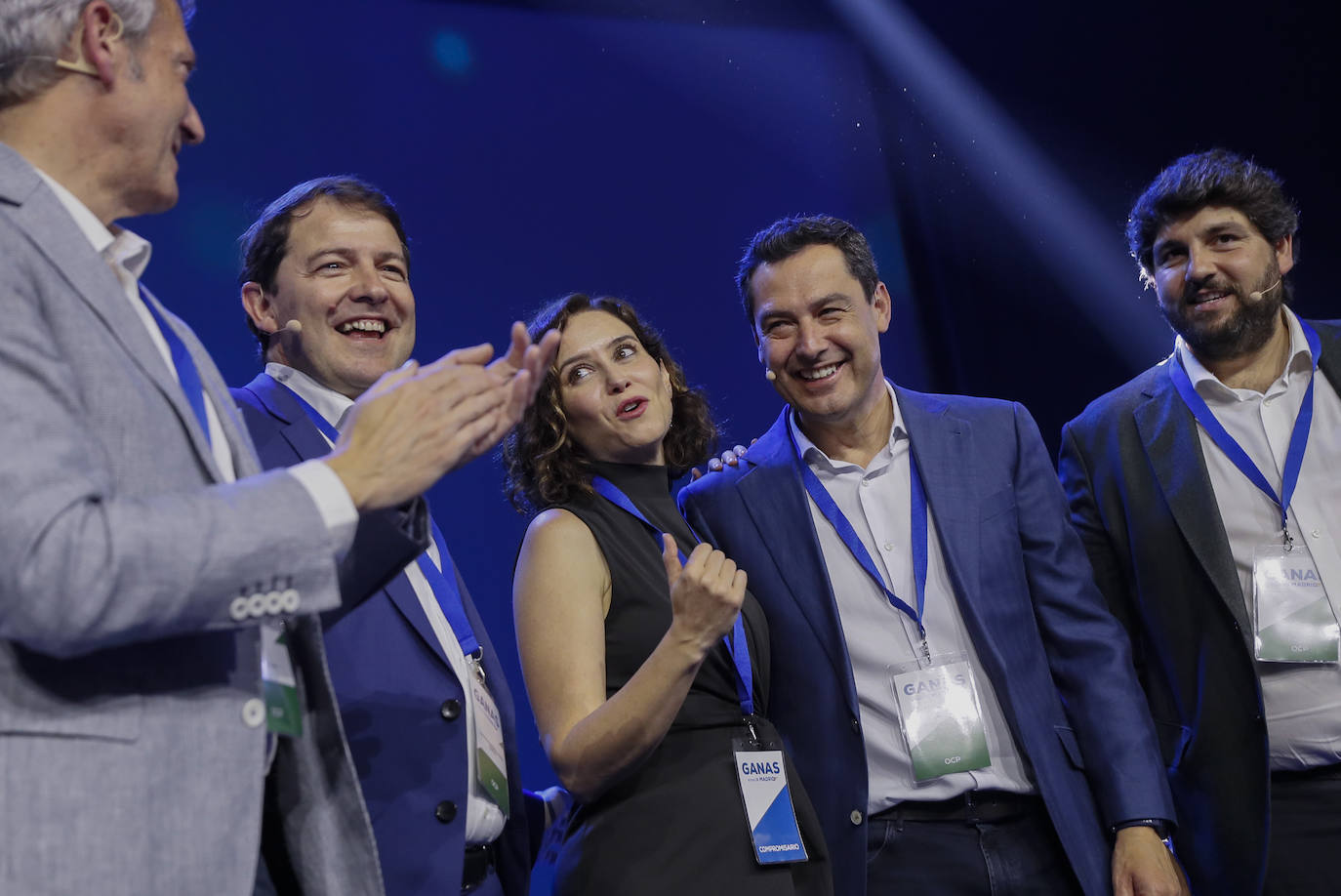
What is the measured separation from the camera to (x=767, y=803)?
6.77ft

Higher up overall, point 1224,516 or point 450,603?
point 450,603

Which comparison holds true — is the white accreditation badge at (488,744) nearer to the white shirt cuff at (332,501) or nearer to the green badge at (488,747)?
the green badge at (488,747)

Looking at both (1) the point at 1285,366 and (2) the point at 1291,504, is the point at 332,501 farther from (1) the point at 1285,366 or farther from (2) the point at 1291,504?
(1) the point at 1285,366

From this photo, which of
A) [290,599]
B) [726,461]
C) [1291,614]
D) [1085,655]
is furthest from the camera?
[726,461]

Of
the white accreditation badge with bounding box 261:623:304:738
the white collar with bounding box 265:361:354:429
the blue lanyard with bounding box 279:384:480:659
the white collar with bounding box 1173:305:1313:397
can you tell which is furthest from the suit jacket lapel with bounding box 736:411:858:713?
the white accreditation badge with bounding box 261:623:304:738

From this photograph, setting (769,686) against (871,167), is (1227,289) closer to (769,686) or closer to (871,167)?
(769,686)

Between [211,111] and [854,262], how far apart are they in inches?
99.9

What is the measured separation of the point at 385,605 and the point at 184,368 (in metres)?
0.68

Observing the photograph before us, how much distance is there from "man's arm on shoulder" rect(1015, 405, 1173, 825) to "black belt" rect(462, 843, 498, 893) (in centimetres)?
123

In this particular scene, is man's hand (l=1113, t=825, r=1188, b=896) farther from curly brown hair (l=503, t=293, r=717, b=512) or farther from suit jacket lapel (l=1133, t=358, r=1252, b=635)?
curly brown hair (l=503, t=293, r=717, b=512)

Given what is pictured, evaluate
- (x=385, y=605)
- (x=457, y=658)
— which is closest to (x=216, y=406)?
(x=385, y=605)

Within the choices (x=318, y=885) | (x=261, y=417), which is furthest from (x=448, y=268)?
(x=318, y=885)

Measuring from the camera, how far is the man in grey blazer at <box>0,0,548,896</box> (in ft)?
3.52

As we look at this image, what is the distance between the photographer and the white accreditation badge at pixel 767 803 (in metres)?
2.03
